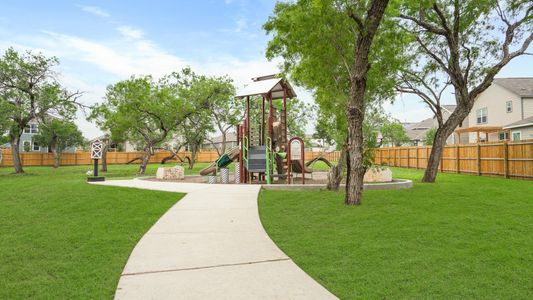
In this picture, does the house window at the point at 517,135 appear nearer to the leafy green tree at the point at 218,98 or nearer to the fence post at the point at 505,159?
the fence post at the point at 505,159

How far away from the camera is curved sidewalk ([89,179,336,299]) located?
3211mm

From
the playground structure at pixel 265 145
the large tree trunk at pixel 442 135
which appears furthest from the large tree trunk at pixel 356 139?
the large tree trunk at pixel 442 135

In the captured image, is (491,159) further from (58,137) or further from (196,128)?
(58,137)

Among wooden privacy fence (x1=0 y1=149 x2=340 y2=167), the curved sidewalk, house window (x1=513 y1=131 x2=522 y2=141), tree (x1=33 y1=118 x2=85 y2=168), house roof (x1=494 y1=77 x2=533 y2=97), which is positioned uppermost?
house roof (x1=494 y1=77 x2=533 y2=97)

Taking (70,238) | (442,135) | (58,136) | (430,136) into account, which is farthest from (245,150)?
(430,136)

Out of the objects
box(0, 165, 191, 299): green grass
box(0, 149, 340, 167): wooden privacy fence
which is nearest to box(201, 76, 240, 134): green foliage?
box(0, 149, 340, 167): wooden privacy fence

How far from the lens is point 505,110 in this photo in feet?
94.6

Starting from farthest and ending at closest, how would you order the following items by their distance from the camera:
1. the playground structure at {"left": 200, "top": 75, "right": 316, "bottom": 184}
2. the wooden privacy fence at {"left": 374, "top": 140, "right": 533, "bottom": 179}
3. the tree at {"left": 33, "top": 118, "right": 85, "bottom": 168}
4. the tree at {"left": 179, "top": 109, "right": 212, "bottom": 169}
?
the tree at {"left": 33, "top": 118, "right": 85, "bottom": 168} → the tree at {"left": 179, "top": 109, "right": 212, "bottom": 169} → the wooden privacy fence at {"left": 374, "top": 140, "right": 533, "bottom": 179} → the playground structure at {"left": 200, "top": 75, "right": 316, "bottom": 184}

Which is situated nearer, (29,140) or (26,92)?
(26,92)

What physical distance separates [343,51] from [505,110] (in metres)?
25.9

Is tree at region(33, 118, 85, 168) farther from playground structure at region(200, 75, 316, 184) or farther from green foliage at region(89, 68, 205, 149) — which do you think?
playground structure at region(200, 75, 316, 184)

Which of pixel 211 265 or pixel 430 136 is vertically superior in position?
pixel 430 136

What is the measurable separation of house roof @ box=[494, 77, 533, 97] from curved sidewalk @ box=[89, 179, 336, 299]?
98.5 feet

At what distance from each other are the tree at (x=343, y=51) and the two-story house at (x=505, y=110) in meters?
15.6
